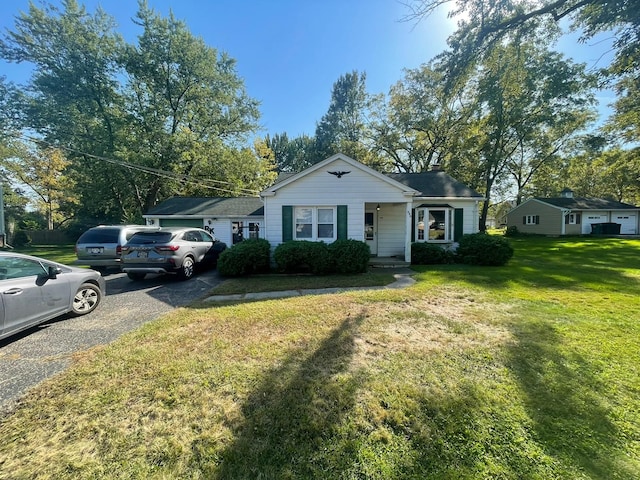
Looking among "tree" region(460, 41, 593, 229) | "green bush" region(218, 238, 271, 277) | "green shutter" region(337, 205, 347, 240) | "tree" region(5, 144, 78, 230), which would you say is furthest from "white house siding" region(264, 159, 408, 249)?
"tree" region(5, 144, 78, 230)

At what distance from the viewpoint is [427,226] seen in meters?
12.9

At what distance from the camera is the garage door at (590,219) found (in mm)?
28328

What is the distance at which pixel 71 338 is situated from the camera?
175 inches

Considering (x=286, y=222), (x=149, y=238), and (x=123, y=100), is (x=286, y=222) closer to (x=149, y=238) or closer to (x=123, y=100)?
(x=149, y=238)

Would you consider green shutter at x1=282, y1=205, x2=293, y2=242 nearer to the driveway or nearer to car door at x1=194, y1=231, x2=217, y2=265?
car door at x1=194, y1=231, x2=217, y2=265

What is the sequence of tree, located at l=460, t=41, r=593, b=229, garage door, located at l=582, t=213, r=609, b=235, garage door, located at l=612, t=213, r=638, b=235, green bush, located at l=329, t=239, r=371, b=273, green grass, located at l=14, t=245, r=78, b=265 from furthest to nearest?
1. garage door, located at l=612, t=213, r=638, b=235
2. garage door, located at l=582, t=213, r=609, b=235
3. tree, located at l=460, t=41, r=593, b=229
4. green grass, located at l=14, t=245, r=78, b=265
5. green bush, located at l=329, t=239, r=371, b=273

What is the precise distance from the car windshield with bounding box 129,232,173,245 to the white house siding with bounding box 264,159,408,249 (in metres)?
3.82

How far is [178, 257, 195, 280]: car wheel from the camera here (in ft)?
28.8

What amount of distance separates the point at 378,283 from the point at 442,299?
207cm

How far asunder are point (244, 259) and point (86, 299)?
441 centimetres

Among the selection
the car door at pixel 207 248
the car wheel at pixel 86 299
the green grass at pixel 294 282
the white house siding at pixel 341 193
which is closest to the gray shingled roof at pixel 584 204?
the white house siding at pixel 341 193

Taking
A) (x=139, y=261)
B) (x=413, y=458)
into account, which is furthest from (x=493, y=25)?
(x=139, y=261)

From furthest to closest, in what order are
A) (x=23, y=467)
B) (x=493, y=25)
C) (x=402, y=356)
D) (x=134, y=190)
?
(x=134, y=190)
(x=493, y=25)
(x=402, y=356)
(x=23, y=467)

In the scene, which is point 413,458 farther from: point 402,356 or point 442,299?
point 442,299
